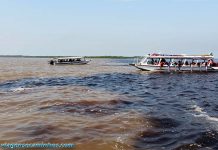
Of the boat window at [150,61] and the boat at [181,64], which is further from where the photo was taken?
the boat window at [150,61]

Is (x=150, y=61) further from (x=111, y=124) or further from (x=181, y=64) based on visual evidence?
(x=111, y=124)

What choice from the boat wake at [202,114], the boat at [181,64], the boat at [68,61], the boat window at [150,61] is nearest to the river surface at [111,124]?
the boat wake at [202,114]

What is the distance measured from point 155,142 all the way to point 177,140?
2.82 feet

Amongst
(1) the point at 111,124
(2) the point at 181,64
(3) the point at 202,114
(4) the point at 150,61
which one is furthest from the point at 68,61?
(1) the point at 111,124

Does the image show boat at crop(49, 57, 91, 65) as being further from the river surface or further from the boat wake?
the boat wake

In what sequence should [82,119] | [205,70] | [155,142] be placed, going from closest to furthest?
[155,142], [82,119], [205,70]

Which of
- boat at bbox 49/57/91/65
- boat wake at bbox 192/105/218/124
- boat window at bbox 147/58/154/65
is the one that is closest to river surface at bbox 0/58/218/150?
boat wake at bbox 192/105/218/124

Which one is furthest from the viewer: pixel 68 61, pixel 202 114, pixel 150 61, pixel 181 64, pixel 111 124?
pixel 68 61

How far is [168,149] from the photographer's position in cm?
1084

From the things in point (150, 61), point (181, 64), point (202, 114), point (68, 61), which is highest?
point (150, 61)

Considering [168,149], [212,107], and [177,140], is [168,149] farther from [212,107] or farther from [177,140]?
[212,107]

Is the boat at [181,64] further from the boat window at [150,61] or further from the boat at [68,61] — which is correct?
the boat at [68,61]

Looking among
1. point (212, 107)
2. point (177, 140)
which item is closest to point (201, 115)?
point (212, 107)

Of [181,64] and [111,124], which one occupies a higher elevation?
[181,64]
